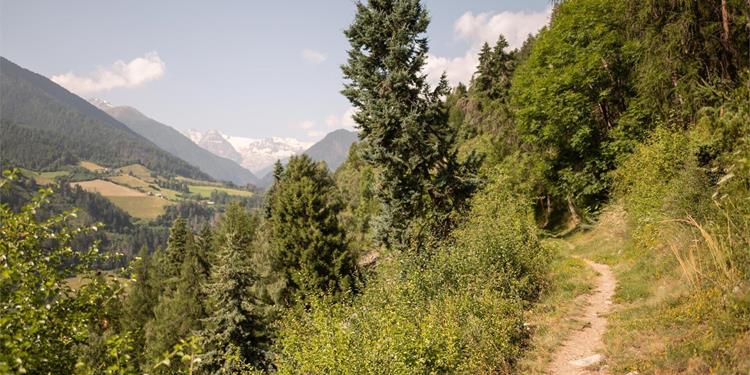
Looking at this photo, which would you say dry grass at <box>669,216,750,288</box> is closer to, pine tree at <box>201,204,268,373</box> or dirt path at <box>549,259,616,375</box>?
dirt path at <box>549,259,616,375</box>

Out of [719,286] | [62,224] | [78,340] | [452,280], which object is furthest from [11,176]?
[719,286]

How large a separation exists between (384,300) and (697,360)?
722 centimetres

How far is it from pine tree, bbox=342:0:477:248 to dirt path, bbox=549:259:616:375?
8986mm

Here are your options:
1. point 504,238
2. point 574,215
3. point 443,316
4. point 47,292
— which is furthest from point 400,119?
point 574,215

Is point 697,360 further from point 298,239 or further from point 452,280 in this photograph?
point 298,239

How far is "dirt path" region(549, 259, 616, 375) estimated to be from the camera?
27.0ft

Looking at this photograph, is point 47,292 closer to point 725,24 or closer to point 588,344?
point 588,344

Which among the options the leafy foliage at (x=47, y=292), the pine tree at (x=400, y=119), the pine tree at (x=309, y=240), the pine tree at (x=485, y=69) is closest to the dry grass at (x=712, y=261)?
the leafy foliage at (x=47, y=292)

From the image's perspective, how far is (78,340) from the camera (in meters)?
6.87

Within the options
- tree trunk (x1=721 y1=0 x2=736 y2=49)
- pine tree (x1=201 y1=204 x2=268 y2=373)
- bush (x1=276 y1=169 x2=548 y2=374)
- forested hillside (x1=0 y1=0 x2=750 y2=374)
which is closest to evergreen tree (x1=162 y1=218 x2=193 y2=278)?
forested hillside (x1=0 y1=0 x2=750 y2=374)

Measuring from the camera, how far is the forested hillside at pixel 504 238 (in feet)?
22.3

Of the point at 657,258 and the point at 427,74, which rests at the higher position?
the point at 427,74

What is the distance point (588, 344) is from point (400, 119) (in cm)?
1246

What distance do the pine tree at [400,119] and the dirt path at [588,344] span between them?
354 inches
